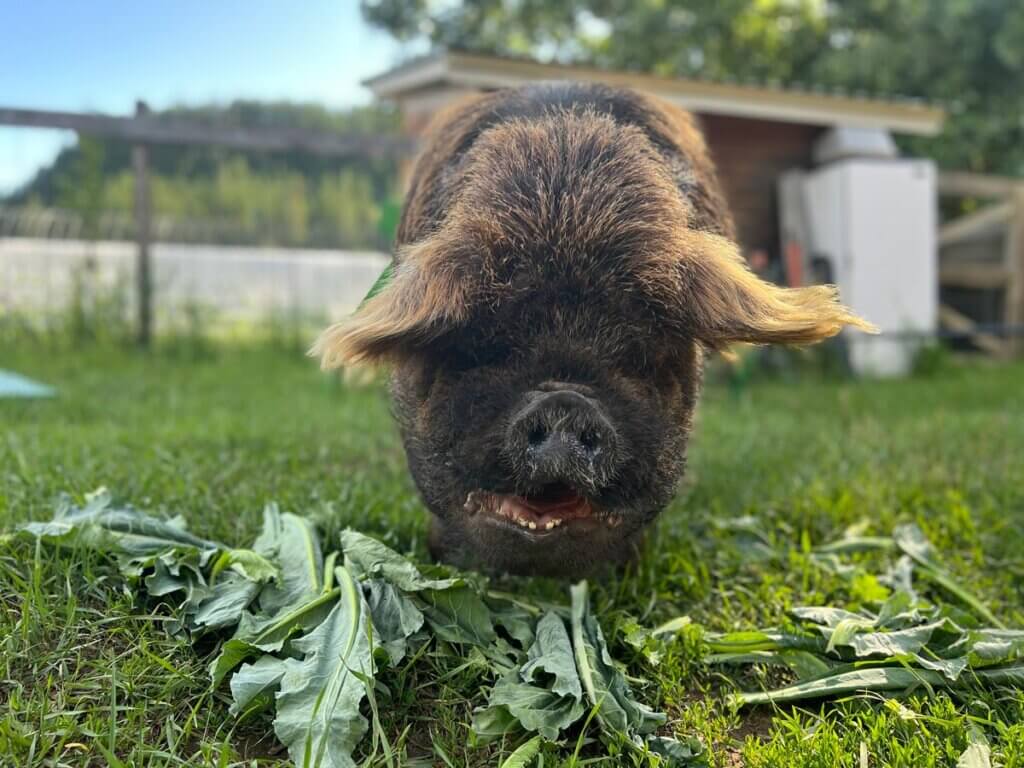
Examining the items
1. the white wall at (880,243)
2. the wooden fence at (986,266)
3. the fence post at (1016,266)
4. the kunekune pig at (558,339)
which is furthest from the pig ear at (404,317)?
the fence post at (1016,266)

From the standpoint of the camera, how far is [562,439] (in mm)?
1963

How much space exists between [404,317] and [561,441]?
1.69 feet

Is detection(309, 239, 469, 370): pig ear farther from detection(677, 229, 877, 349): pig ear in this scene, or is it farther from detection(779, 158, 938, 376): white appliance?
detection(779, 158, 938, 376): white appliance

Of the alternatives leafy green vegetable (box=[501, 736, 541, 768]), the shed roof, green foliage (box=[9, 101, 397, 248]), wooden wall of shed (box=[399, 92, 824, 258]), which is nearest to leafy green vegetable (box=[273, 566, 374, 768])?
leafy green vegetable (box=[501, 736, 541, 768])

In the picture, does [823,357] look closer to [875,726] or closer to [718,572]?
[718,572]

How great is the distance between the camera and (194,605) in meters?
2.31

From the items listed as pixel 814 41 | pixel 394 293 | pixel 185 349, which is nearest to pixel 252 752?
pixel 394 293

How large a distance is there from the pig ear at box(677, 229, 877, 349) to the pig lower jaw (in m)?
0.54

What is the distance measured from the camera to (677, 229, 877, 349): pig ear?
7.30 feet

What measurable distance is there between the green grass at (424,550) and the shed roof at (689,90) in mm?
3111

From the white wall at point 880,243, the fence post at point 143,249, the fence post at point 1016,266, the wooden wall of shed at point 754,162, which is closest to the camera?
the fence post at point 143,249

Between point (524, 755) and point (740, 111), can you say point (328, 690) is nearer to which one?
point (524, 755)

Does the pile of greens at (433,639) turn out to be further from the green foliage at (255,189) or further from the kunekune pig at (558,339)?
the green foliage at (255,189)

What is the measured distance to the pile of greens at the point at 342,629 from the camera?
200 centimetres
